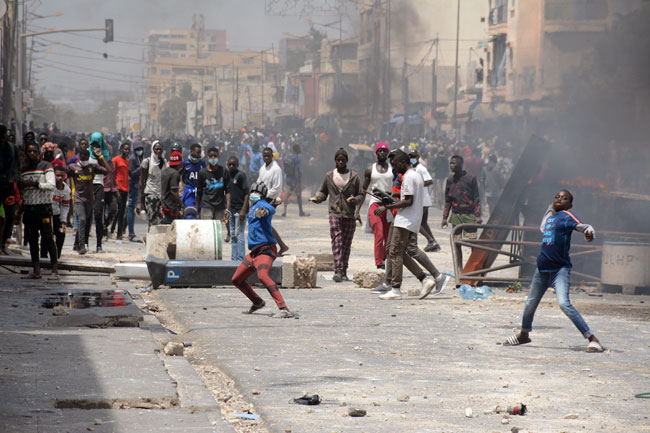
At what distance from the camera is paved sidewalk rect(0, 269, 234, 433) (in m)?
5.55

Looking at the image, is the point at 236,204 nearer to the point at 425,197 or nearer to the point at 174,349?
the point at 425,197

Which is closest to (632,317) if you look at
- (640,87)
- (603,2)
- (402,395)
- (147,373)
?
(402,395)

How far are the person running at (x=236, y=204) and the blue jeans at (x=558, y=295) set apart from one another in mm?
5736

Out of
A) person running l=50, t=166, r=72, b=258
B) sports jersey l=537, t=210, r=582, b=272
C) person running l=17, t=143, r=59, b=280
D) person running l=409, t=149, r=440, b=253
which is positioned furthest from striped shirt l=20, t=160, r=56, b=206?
sports jersey l=537, t=210, r=582, b=272

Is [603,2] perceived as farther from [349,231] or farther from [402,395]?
[402,395]

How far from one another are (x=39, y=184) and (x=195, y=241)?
74.3 inches

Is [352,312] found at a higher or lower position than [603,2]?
lower

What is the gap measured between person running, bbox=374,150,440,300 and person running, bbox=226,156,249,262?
8.94 feet

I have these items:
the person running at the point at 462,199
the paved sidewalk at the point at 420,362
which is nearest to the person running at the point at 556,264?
the paved sidewalk at the point at 420,362

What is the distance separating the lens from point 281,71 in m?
148

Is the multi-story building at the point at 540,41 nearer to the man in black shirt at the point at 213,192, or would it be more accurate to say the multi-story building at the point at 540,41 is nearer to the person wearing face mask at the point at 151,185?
the person wearing face mask at the point at 151,185

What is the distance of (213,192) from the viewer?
44.8 ft

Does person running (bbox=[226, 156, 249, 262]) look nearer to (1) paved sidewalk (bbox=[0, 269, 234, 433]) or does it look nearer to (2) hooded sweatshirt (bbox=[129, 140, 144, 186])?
(1) paved sidewalk (bbox=[0, 269, 234, 433])

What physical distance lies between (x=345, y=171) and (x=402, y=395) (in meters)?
6.76
